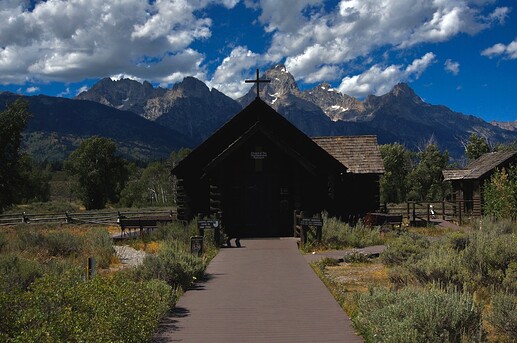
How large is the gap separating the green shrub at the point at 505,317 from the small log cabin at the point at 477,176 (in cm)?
2426

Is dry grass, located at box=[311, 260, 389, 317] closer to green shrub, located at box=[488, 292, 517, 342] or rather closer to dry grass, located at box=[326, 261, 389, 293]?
dry grass, located at box=[326, 261, 389, 293]

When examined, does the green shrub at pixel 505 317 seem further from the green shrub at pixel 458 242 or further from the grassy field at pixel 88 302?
the green shrub at pixel 458 242

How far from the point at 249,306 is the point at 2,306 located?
4097 mm

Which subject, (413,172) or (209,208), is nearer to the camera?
(209,208)

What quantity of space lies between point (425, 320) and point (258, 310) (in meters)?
3.24

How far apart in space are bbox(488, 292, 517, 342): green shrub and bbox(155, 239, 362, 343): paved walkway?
1916mm

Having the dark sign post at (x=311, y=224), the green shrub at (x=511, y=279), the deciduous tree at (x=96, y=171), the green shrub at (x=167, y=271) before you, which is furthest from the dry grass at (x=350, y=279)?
the deciduous tree at (x=96, y=171)

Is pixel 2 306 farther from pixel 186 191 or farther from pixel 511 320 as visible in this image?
pixel 186 191

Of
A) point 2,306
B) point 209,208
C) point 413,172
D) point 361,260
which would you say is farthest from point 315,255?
point 413,172

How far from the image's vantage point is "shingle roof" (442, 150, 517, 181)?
32969 mm

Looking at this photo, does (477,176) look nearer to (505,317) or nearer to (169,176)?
(505,317)

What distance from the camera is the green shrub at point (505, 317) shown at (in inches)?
273

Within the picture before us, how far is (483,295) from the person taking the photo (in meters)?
9.79

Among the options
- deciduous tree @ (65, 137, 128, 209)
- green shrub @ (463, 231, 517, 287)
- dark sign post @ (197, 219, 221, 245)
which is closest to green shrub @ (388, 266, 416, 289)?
green shrub @ (463, 231, 517, 287)
